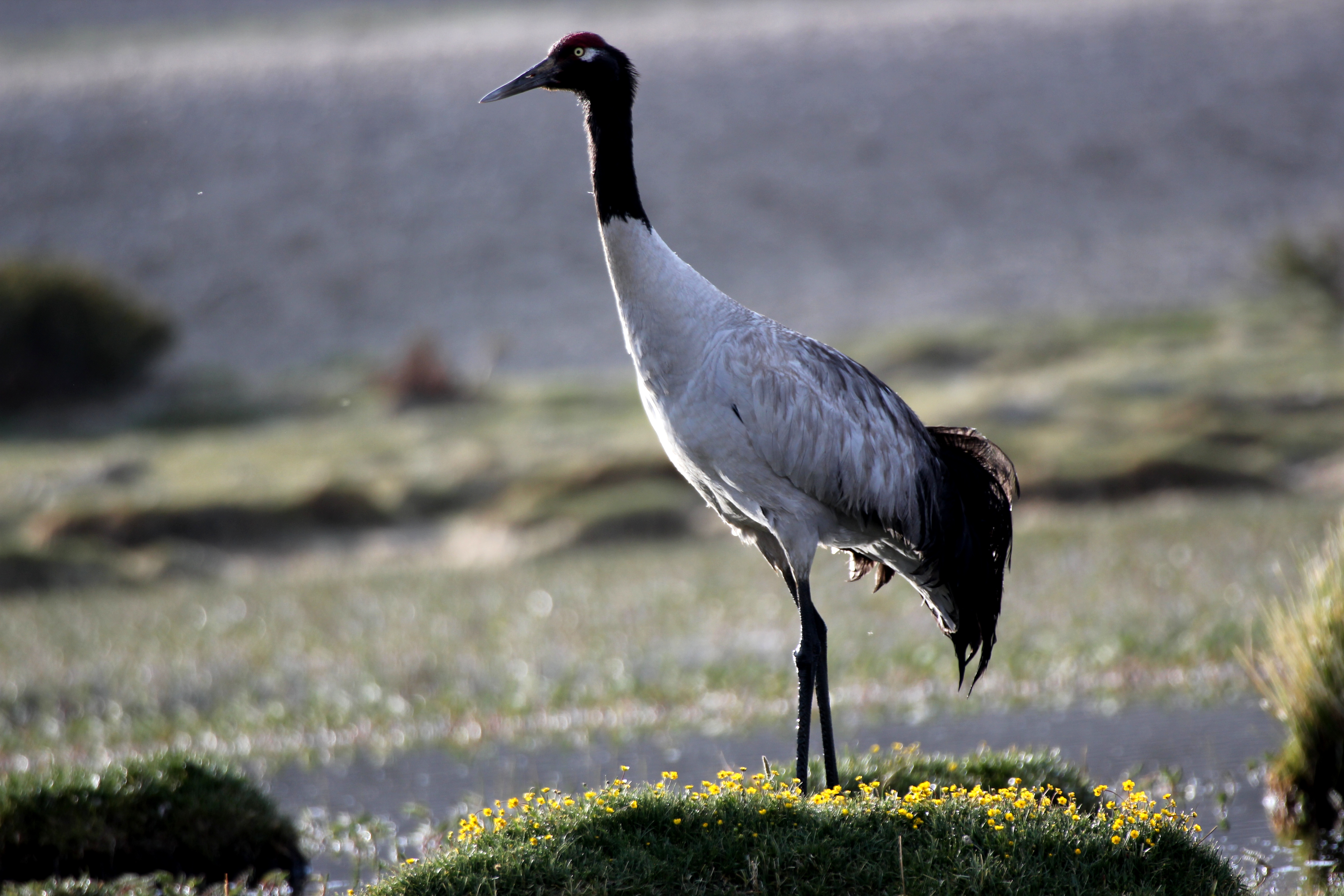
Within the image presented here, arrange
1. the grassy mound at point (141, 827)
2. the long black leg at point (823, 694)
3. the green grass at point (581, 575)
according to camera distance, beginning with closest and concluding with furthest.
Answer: the long black leg at point (823, 694) → the grassy mound at point (141, 827) → the green grass at point (581, 575)

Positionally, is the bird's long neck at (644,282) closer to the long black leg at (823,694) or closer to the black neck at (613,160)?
the black neck at (613,160)

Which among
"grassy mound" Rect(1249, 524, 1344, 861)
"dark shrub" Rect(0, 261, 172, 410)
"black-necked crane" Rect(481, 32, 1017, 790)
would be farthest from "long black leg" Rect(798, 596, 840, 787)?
"dark shrub" Rect(0, 261, 172, 410)

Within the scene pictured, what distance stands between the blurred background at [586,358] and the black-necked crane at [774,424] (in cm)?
243

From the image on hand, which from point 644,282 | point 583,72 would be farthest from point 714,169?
point 644,282

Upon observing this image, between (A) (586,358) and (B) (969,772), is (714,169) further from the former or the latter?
(B) (969,772)

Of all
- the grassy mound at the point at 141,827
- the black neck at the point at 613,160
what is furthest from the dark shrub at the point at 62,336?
the black neck at the point at 613,160

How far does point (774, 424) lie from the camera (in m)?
6.97

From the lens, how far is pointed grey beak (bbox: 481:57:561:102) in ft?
23.4

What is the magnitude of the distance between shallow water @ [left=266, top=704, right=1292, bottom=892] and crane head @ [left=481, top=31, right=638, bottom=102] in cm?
379

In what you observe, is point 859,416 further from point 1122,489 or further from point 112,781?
point 1122,489

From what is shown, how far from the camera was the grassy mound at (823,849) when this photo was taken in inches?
224

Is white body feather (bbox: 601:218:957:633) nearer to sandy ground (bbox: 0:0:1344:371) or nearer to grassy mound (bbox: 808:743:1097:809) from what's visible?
grassy mound (bbox: 808:743:1097:809)

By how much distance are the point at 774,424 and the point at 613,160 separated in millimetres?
1582

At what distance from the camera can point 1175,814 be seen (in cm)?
646
